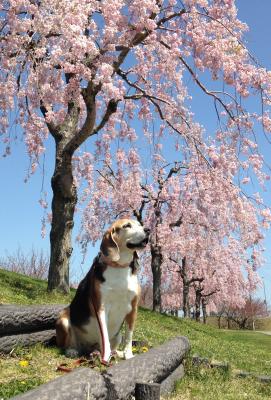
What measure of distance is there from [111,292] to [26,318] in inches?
57.8

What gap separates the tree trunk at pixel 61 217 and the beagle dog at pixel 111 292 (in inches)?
378

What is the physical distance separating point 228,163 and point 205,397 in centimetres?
1065

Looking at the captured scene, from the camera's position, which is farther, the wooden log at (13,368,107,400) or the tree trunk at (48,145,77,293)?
the tree trunk at (48,145,77,293)

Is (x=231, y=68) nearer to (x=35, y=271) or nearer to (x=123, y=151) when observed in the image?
(x=123, y=151)

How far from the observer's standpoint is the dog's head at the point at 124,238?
5.59 meters

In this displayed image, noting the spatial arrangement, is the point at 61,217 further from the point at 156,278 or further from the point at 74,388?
the point at 156,278

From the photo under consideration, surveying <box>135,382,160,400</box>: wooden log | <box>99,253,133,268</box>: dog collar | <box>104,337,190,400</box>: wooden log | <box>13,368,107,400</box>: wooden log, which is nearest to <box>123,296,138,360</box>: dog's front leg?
<box>104,337,190,400</box>: wooden log

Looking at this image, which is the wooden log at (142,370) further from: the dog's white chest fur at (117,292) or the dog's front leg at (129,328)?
the dog's white chest fur at (117,292)

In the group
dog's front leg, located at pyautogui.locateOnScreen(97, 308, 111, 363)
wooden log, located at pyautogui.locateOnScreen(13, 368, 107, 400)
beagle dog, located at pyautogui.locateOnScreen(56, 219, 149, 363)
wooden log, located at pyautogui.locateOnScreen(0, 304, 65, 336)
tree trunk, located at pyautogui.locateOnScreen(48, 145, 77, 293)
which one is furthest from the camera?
tree trunk, located at pyautogui.locateOnScreen(48, 145, 77, 293)

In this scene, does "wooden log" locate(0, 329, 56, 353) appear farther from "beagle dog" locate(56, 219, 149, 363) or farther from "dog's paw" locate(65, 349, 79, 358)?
"beagle dog" locate(56, 219, 149, 363)

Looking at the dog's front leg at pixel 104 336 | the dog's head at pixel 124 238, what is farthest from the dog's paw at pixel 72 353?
the dog's head at pixel 124 238

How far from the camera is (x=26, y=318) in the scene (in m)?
6.59

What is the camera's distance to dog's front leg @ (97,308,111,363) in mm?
5520

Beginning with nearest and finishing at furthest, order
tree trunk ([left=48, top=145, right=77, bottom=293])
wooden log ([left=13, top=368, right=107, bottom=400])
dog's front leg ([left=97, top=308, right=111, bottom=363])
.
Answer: wooden log ([left=13, top=368, right=107, bottom=400]) → dog's front leg ([left=97, top=308, right=111, bottom=363]) → tree trunk ([left=48, top=145, right=77, bottom=293])
